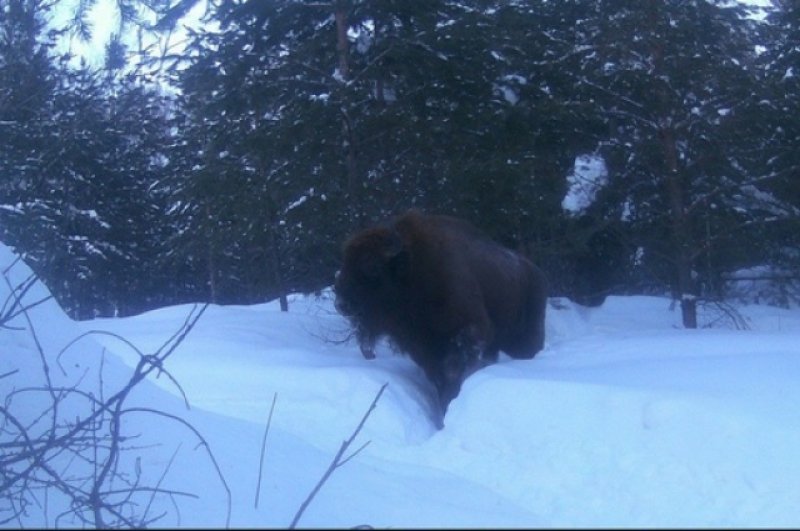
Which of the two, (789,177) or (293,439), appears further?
(789,177)

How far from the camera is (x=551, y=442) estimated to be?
5898 millimetres

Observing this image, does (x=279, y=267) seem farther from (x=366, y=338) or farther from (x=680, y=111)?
(x=366, y=338)

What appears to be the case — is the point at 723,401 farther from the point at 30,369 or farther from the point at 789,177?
the point at 789,177

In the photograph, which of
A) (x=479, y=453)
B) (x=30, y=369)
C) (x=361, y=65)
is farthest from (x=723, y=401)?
(x=361, y=65)

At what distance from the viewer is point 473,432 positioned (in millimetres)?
6543

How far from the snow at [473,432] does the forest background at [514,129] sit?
380 centimetres

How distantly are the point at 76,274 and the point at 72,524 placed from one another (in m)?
19.6

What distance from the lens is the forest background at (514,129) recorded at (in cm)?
1199

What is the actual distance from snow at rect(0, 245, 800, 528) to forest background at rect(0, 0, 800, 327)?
380 centimetres

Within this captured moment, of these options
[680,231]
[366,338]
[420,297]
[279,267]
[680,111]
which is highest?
[680,111]

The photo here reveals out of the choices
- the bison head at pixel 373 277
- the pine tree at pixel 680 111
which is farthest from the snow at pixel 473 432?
the pine tree at pixel 680 111

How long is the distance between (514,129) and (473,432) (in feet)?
22.1

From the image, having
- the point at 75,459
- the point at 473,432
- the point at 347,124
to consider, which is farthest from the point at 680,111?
the point at 75,459

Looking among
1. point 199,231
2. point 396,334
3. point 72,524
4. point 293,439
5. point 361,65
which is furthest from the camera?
point 199,231
